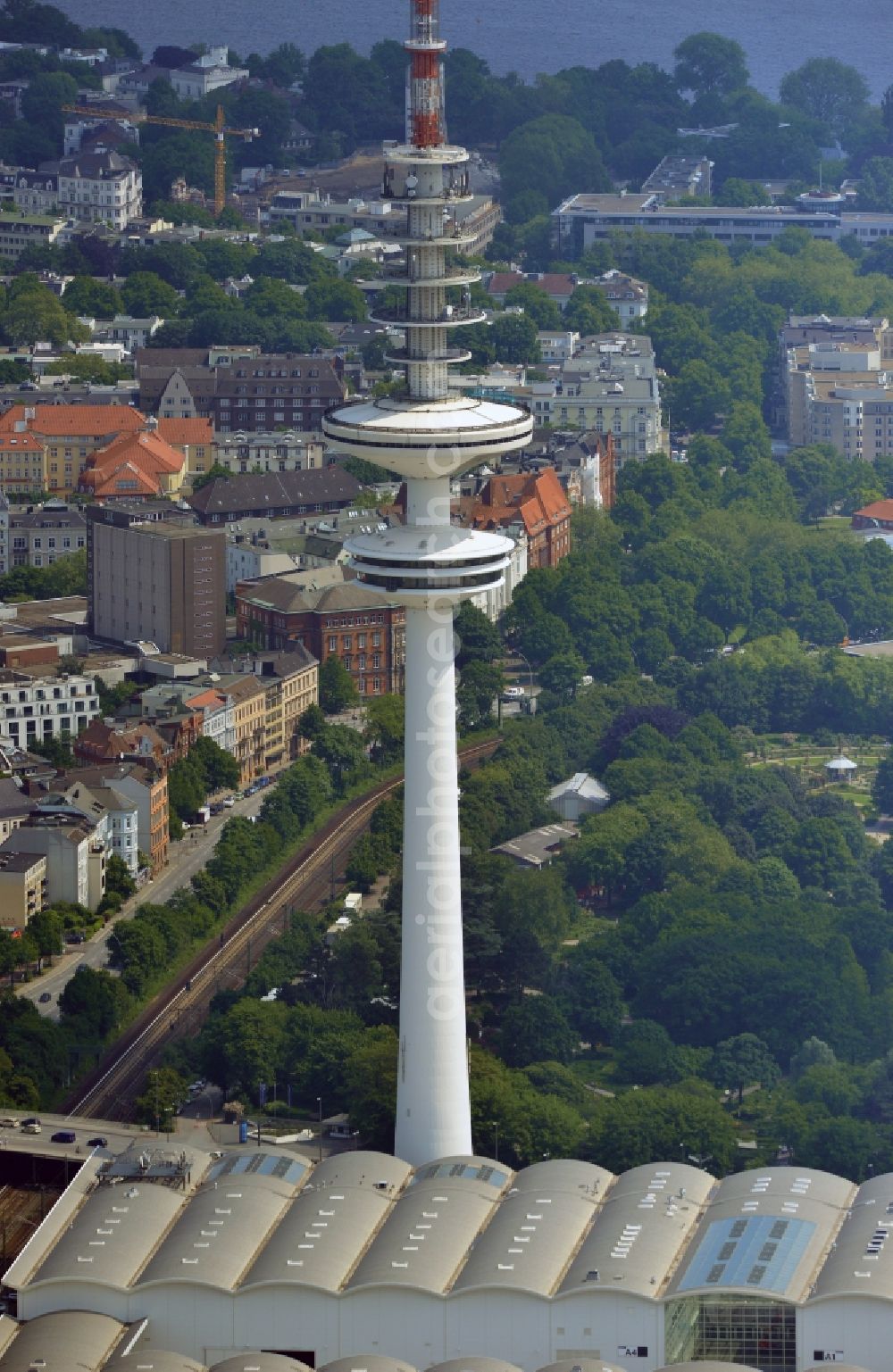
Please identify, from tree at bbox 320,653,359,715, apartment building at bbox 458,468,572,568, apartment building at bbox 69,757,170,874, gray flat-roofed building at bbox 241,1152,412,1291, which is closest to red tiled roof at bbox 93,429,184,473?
apartment building at bbox 458,468,572,568

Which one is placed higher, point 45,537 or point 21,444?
point 21,444

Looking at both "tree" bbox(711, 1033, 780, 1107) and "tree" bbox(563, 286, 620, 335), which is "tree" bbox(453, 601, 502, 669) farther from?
"tree" bbox(563, 286, 620, 335)

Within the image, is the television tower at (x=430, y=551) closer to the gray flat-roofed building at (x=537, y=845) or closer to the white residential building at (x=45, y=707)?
the gray flat-roofed building at (x=537, y=845)

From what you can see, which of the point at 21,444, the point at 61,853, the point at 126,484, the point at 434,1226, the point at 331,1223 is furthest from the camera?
the point at 21,444

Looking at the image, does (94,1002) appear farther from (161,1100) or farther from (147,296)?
(147,296)

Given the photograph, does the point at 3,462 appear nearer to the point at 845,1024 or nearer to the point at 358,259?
the point at 358,259

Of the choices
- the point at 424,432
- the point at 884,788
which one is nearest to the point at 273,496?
the point at 884,788
